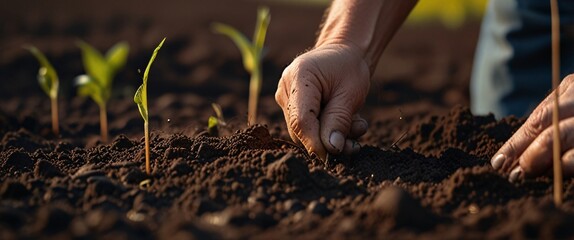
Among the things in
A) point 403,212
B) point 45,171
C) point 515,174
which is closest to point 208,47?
point 45,171

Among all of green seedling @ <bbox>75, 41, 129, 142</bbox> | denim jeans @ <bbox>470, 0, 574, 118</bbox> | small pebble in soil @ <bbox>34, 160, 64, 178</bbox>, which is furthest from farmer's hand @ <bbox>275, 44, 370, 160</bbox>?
denim jeans @ <bbox>470, 0, 574, 118</bbox>

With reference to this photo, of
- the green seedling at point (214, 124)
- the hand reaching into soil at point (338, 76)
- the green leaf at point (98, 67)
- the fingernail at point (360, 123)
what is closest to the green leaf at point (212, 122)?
the green seedling at point (214, 124)

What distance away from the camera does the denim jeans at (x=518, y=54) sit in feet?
12.5

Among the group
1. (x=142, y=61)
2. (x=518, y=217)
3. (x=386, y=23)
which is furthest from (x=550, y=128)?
(x=142, y=61)

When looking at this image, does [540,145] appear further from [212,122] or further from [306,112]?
[212,122]

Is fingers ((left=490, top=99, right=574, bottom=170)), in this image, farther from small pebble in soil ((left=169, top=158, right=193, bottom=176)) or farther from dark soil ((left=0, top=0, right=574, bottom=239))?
small pebble in soil ((left=169, top=158, right=193, bottom=176))

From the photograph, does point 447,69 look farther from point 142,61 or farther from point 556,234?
point 556,234

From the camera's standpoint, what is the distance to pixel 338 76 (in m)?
2.48

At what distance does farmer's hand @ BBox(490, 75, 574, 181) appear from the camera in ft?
6.62

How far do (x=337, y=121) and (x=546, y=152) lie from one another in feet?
2.07

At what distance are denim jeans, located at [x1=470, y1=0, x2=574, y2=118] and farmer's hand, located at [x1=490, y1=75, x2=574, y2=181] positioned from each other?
5.45 feet

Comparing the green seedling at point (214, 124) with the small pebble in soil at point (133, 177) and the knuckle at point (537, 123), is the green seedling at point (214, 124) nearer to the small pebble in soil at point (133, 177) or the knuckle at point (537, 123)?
the small pebble in soil at point (133, 177)

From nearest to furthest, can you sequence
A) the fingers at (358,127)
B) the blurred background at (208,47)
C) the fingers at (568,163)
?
the fingers at (568,163)
the fingers at (358,127)
the blurred background at (208,47)

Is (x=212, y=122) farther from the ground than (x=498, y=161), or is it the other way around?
(x=498, y=161)
